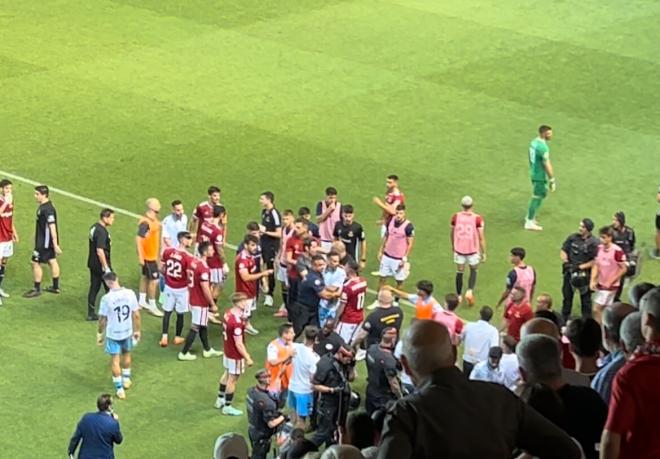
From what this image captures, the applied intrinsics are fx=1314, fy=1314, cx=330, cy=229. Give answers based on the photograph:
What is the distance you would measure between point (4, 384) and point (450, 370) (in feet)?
38.4

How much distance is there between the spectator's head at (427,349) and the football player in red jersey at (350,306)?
36.4 ft

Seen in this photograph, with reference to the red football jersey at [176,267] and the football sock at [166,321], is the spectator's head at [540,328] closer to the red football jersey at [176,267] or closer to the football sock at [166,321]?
the red football jersey at [176,267]

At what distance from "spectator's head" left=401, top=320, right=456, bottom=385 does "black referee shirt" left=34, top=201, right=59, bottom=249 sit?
13458 millimetres

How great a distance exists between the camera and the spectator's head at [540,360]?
5.59 meters

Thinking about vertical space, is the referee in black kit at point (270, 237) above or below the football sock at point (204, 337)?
above

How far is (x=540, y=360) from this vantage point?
5602mm

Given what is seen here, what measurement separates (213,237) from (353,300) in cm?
267

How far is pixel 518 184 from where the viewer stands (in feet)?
73.9

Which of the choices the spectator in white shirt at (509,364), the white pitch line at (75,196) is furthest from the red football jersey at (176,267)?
the spectator in white shirt at (509,364)

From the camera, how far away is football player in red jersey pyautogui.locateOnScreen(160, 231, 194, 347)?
53.8ft

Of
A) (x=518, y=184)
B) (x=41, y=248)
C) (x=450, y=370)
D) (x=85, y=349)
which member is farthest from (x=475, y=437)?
(x=518, y=184)

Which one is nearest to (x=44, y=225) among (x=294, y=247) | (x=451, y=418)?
(x=294, y=247)

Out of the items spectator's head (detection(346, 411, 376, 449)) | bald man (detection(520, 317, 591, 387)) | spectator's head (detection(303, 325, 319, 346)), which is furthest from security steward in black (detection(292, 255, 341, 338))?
bald man (detection(520, 317, 591, 387))

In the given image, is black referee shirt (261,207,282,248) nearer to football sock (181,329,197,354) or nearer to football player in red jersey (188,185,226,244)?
football player in red jersey (188,185,226,244)
